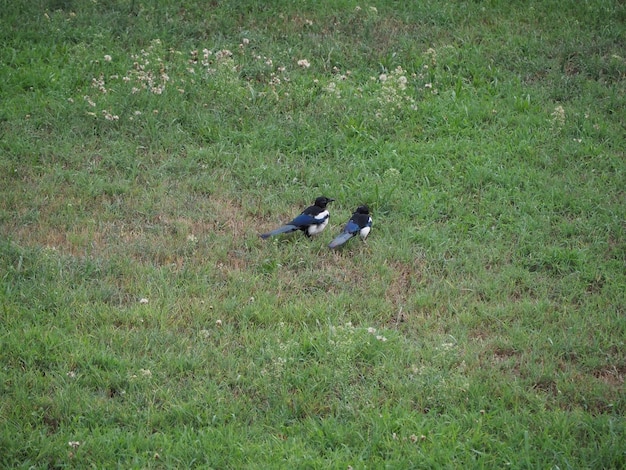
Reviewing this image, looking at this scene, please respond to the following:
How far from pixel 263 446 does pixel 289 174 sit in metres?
4.17

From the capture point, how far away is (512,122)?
9930 mm

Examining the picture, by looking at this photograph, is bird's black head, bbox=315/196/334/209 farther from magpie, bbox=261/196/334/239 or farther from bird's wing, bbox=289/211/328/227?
bird's wing, bbox=289/211/328/227

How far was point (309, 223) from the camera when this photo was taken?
769 cm

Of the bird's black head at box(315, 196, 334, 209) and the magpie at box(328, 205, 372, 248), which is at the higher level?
the bird's black head at box(315, 196, 334, 209)

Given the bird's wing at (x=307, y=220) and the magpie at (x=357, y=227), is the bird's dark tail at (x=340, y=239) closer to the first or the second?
the magpie at (x=357, y=227)

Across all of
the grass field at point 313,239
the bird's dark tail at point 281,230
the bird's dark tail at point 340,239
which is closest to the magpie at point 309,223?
the bird's dark tail at point 281,230

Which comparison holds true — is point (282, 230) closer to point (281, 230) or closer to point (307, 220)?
point (281, 230)

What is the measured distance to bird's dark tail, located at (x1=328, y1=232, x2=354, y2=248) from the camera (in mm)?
7477

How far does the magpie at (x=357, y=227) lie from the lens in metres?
7.53

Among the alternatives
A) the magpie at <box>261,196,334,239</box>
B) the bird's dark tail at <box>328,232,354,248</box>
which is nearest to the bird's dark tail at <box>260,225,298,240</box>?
the magpie at <box>261,196,334,239</box>

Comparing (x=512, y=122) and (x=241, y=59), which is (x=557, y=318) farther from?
(x=241, y=59)

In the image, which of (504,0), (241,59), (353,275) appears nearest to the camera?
(353,275)

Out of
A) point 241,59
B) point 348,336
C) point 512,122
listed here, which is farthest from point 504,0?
point 348,336

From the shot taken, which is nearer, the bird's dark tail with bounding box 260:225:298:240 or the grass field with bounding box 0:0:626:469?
the grass field with bounding box 0:0:626:469
